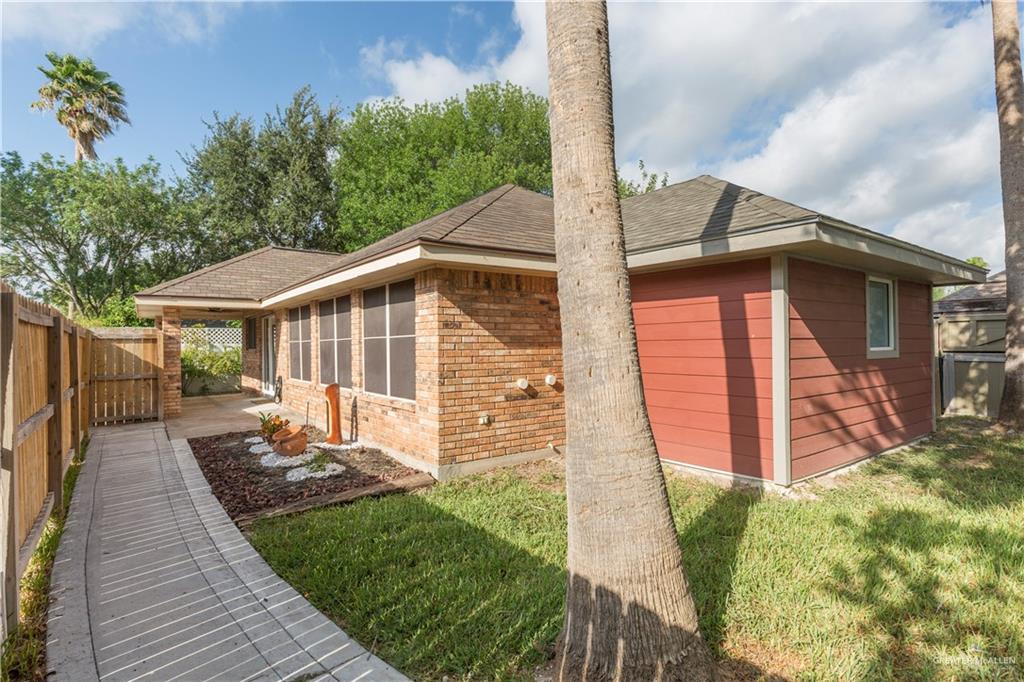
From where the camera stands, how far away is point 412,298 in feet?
20.1

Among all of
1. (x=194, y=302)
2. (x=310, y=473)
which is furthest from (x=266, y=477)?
(x=194, y=302)

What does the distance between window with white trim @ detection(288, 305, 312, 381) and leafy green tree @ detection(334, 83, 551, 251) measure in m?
13.1

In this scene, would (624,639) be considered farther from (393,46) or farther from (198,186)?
(198,186)

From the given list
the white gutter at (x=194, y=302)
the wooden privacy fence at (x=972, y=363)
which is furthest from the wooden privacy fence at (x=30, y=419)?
the wooden privacy fence at (x=972, y=363)

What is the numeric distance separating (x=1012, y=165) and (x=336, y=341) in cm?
1154

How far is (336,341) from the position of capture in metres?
8.49

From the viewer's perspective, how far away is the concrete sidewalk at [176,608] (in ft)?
7.79

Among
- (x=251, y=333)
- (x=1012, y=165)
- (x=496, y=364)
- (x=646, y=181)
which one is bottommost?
(x=496, y=364)

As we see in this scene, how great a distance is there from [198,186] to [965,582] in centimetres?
2848

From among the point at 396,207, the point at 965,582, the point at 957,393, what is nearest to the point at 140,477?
the point at 965,582

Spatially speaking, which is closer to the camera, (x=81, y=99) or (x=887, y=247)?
(x=887, y=247)

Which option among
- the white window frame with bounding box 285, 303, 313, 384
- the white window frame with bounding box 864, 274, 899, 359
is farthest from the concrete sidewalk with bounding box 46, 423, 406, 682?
the white window frame with bounding box 864, 274, 899, 359

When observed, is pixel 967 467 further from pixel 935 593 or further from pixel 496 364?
pixel 496 364

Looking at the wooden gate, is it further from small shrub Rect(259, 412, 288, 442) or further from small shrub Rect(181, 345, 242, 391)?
small shrub Rect(181, 345, 242, 391)
